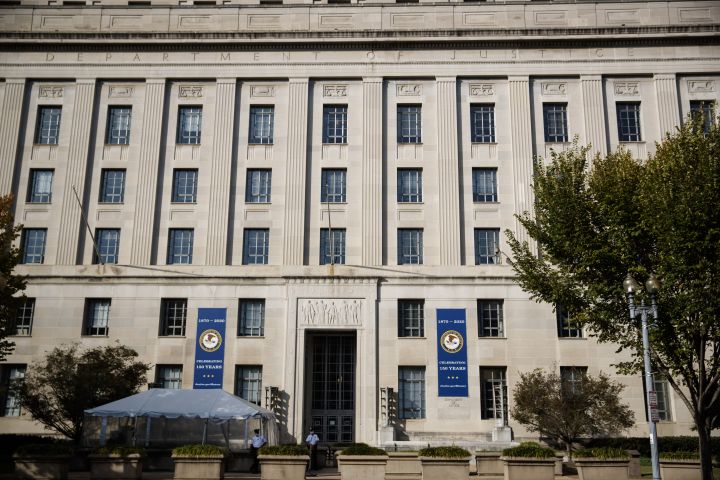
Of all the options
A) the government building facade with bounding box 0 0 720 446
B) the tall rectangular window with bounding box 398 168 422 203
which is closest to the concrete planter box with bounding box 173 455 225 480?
the government building facade with bounding box 0 0 720 446

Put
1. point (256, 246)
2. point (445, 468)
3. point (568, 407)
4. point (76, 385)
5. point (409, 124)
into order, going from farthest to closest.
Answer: point (409, 124), point (256, 246), point (568, 407), point (76, 385), point (445, 468)

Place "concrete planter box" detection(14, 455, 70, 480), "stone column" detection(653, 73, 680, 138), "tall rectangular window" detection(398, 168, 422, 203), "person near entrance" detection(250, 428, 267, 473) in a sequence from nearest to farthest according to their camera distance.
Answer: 1. "concrete planter box" detection(14, 455, 70, 480)
2. "person near entrance" detection(250, 428, 267, 473)
3. "tall rectangular window" detection(398, 168, 422, 203)
4. "stone column" detection(653, 73, 680, 138)

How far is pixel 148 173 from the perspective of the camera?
40406mm

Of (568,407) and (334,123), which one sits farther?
(334,123)

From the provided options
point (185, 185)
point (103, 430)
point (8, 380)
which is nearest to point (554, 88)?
point (185, 185)

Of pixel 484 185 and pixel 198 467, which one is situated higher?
pixel 484 185

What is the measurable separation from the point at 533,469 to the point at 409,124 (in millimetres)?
23844

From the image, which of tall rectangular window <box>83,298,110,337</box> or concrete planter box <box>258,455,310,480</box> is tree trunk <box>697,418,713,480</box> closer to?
concrete planter box <box>258,455,310,480</box>

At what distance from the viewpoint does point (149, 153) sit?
4066 centimetres

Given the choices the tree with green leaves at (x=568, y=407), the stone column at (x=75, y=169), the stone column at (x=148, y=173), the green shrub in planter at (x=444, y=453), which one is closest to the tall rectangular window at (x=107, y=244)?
the stone column at (x=75, y=169)

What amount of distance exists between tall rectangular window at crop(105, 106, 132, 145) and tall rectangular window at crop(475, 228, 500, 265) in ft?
70.9

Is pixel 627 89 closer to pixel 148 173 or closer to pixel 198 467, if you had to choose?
pixel 148 173

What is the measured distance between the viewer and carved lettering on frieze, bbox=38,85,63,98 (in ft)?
138

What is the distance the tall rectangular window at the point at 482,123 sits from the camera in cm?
4100
